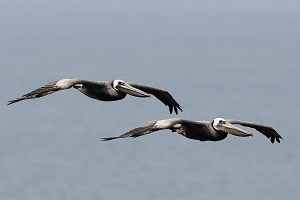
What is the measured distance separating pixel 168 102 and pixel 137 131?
10.7m

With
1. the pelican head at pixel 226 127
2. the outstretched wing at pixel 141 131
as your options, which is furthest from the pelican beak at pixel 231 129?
the outstretched wing at pixel 141 131

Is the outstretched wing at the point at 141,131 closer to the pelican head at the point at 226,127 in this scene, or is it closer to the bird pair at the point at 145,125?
the bird pair at the point at 145,125

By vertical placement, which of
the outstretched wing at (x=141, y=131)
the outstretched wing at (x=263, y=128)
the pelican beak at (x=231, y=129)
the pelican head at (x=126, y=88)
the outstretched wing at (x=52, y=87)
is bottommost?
the outstretched wing at (x=263, y=128)

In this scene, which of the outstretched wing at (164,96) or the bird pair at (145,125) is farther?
the outstretched wing at (164,96)

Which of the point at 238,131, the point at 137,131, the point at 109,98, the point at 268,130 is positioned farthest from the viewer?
the point at 268,130

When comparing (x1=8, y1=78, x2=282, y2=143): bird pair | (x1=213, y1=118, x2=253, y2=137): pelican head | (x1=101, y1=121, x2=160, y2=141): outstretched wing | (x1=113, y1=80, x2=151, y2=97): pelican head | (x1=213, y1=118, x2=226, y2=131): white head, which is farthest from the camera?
(x1=113, y1=80, x2=151, y2=97): pelican head

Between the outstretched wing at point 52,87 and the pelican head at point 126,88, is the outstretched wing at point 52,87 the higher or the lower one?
the higher one

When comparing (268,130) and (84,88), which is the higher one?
(84,88)

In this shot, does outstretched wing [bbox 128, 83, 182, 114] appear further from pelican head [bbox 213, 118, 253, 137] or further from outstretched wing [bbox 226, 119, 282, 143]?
pelican head [bbox 213, 118, 253, 137]

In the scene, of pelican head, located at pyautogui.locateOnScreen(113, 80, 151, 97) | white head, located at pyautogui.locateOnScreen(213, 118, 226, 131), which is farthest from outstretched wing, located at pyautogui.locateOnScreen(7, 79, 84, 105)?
white head, located at pyautogui.locateOnScreen(213, 118, 226, 131)

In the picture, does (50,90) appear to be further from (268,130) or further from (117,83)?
(268,130)

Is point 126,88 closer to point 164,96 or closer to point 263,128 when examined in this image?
point 164,96

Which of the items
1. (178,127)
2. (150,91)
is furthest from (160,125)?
(150,91)

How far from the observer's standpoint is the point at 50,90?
36.9m
